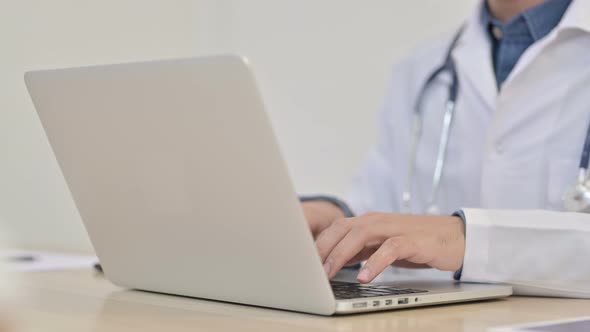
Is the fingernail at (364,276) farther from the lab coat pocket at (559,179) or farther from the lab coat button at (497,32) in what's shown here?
the lab coat button at (497,32)

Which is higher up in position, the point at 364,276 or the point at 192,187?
the point at 192,187

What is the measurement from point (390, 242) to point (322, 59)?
1762 mm

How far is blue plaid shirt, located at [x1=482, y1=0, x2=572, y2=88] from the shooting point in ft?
5.17

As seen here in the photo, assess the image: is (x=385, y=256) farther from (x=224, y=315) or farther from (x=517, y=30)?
(x=517, y=30)

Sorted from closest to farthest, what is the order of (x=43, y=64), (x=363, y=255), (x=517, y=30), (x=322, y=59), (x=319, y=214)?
1. (x=363, y=255)
2. (x=319, y=214)
3. (x=517, y=30)
4. (x=43, y=64)
5. (x=322, y=59)

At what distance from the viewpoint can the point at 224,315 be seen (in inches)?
33.5

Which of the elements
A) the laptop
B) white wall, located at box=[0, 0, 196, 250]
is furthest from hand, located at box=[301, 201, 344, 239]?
white wall, located at box=[0, 0, 196, 250]

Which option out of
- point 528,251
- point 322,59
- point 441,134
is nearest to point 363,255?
point 528,251

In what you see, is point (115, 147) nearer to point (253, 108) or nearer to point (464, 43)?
point (253, 108)

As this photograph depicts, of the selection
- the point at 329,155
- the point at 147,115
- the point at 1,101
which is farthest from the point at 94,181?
the point at 329,155

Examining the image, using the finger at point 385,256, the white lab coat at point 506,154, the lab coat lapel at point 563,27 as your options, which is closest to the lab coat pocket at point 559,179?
the white lab coat at point 506,154

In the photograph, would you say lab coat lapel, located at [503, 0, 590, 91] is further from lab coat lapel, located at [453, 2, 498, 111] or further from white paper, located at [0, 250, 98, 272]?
white paper, located at [0, 250, 98, 272]

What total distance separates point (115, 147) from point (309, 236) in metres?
0.25

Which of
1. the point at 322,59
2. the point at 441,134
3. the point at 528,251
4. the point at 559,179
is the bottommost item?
the point at 528,251
